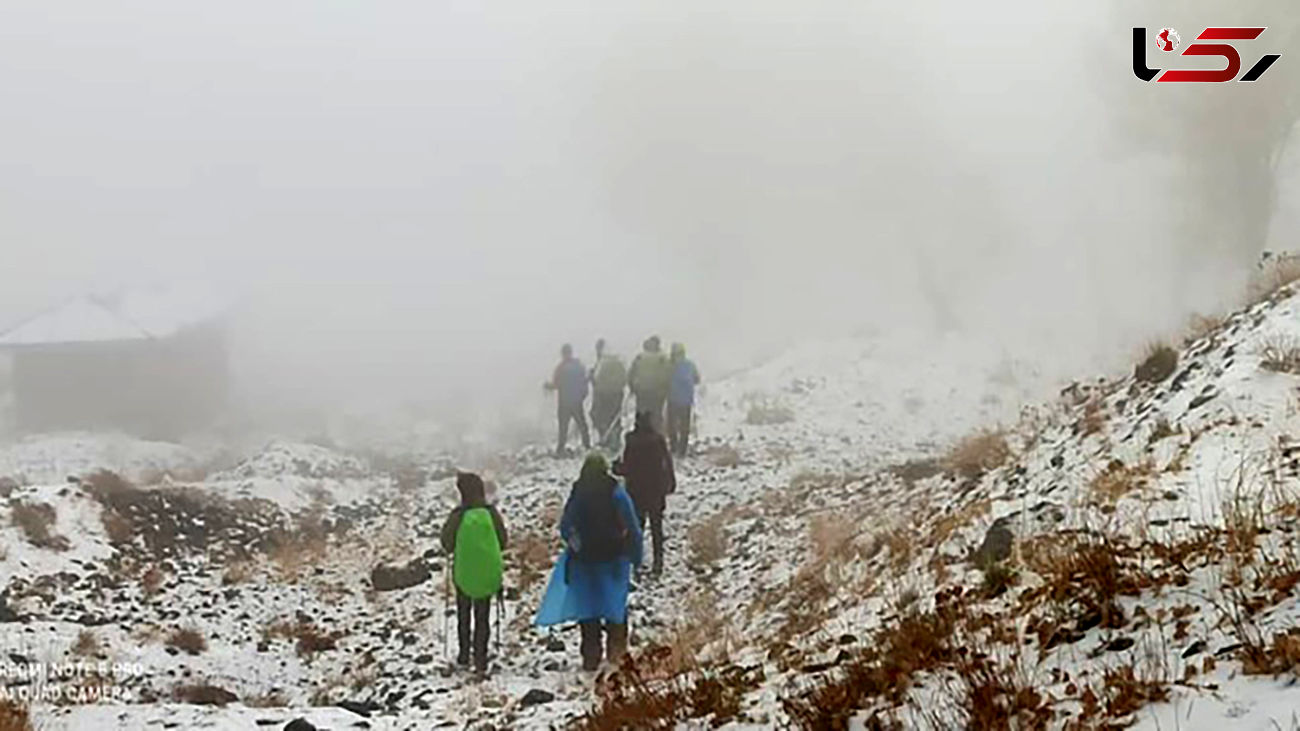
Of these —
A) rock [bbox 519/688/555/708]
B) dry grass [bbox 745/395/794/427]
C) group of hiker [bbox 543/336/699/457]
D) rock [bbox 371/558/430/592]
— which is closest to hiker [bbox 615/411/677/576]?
rock [bbox 371/558/430/592]

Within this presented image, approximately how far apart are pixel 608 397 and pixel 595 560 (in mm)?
10845

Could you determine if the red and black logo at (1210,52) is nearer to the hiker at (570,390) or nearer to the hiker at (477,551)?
the hiker at (570,390)

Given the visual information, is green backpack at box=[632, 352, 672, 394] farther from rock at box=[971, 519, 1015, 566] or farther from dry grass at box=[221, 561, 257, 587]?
rock at box=[971, 519, 1015, 566]

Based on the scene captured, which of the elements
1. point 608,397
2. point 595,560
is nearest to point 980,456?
point 595,560

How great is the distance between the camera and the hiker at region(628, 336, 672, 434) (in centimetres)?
1992

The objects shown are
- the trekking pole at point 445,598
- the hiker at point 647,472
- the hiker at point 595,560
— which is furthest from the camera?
the hiker at point 647,472

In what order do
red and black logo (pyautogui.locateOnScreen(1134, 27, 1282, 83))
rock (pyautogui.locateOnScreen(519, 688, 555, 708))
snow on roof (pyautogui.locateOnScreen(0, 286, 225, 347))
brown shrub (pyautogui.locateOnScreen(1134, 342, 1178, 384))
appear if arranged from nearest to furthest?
rock (pyautogui.locateOnScreen(519, 688, 555, 708)) < brown shrub (pyautogui.locateOnScreen(1134, 342, 1178, 384)) < red and black logo (pyautogui.locateOnScreen(1134, 27, 1282, 83)) < snow on roof (pyautogui.locateOnScreen(0, 286, 225, 347))

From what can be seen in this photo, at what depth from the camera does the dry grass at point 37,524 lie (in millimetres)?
14953

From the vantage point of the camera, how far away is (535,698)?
8.86 meters

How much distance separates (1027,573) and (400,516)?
14387mm

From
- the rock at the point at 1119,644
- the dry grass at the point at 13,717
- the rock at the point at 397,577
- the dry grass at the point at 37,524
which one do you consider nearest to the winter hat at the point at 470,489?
the dry grass at the point at 13,717

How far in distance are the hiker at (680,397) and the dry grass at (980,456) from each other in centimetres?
660

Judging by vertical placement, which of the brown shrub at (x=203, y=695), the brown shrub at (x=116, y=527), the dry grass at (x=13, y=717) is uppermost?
the brown shrub at (x=116, y=527)

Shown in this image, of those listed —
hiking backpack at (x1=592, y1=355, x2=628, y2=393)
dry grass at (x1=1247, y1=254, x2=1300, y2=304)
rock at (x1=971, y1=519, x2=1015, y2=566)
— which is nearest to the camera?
rock at (x1=971, y1=519, x2=1015, y2=566)
